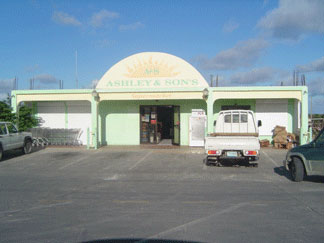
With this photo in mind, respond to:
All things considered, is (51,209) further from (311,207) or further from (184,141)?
(184,141)

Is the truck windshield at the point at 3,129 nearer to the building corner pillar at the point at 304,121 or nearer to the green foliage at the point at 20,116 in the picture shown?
the green foliage at the point at 20,116

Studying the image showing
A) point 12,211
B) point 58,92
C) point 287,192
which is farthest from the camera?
point 58,92

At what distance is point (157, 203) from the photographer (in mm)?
6695

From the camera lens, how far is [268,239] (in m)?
4.62

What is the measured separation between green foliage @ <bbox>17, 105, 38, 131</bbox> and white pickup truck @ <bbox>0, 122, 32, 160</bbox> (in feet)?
7.67

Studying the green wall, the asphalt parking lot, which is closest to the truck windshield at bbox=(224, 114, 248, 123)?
the asphalt parking lot

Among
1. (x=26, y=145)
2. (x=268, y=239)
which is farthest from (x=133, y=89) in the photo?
(x=268, y=239)

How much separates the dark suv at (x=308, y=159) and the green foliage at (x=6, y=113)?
Answer: 14.7 meters

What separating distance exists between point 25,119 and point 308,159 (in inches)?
629

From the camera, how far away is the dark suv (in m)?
8.56

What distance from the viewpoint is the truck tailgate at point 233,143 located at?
35.0ft

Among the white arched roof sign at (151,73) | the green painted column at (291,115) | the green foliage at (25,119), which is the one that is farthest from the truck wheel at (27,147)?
the green painted column at (291,115)

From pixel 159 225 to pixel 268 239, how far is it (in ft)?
6.01

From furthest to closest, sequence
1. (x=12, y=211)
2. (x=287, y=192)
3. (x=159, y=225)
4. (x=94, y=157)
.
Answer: (x=94, y=157) → (x=287, y=192) → (x=12, y=211) → (x=159, y=225)
